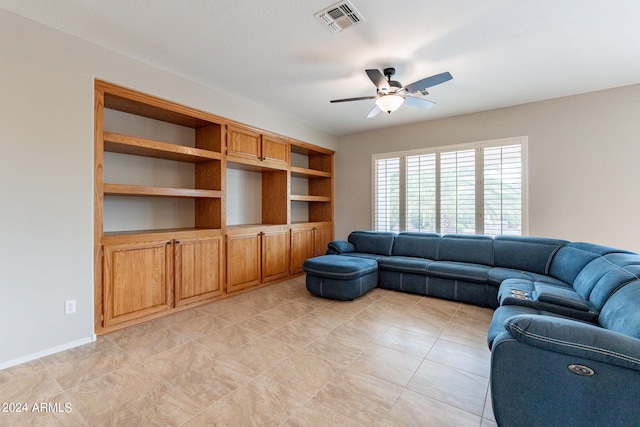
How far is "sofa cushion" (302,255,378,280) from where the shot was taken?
12.2 feet

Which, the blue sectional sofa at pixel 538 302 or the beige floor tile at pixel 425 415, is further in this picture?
the beige floor tile at pixel 425 415

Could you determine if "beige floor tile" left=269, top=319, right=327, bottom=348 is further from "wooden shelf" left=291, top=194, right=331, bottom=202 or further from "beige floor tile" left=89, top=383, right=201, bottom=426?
"wooden shelf" left=291, top=194, right=331, bottom=202

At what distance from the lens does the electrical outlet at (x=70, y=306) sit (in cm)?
252

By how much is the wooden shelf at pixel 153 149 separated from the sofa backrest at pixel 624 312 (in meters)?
4.12

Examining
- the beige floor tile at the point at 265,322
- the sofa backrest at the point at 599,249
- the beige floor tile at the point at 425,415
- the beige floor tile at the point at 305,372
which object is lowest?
the beige floor tile at the point at 425,415

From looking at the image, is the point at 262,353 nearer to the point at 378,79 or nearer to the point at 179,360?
the point at 179,360

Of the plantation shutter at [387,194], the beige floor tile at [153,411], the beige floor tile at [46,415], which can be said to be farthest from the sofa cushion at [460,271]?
the beige floor tile at [46,415]

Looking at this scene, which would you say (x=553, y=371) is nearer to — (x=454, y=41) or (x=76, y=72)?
(x=454, y=41)

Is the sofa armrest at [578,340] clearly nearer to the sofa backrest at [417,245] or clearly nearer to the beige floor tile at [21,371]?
the sofa backrest at [417,245]

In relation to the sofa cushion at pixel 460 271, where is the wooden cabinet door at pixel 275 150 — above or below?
above

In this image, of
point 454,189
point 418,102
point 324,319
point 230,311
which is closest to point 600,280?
point 418,102

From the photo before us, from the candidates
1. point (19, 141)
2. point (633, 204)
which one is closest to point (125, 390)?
point (19, 141)

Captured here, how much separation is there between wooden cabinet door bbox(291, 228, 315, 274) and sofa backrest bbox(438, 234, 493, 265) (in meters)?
2.36

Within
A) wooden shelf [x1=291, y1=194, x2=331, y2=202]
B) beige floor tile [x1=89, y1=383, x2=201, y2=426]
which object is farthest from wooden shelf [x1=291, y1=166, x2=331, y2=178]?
beige floor tile [x1=89, y1=383, x2=201, y2=426]
